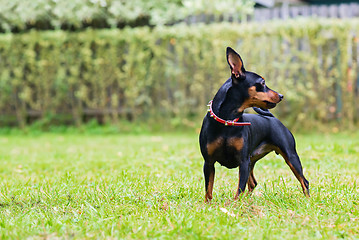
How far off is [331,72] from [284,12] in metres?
1.96

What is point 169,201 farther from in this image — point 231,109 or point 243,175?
point 231,109

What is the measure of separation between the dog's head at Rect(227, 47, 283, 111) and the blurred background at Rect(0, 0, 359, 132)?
258 inches

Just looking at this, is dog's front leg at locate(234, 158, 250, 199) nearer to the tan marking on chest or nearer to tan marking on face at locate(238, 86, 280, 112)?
the tan marking on chest

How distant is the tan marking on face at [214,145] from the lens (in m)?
3.32

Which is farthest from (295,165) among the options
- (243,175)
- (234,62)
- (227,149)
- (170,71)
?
(170,71)

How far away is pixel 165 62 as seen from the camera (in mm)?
10477

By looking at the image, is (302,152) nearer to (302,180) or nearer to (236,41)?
(302,180)

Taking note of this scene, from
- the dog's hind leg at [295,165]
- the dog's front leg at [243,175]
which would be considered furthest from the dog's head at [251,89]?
the dog's hind leg at [295,165]

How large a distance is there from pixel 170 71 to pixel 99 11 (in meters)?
2.67

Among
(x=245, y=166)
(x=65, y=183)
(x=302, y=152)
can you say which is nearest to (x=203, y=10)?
(x=302, y=152)

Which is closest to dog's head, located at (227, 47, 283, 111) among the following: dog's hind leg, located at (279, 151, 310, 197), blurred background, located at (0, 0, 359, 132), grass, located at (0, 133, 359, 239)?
dog's hind leg, located at (279, 151, 310, 197)

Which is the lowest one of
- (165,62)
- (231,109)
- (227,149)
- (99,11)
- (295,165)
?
(295,165)

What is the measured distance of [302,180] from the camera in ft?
12.0

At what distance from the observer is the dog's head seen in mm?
3314
